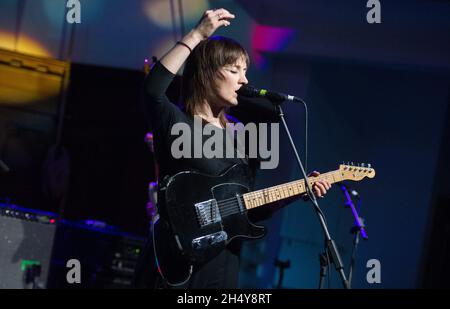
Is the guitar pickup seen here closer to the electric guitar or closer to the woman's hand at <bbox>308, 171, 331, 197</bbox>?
the electric guitar

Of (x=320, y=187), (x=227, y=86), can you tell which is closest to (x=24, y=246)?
(x=227, y=86)

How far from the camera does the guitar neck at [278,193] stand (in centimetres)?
315

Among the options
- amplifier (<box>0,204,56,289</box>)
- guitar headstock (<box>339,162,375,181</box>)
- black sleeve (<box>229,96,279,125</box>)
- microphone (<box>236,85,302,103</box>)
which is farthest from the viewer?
black sleeve (<box>229,96,279,125</box>)

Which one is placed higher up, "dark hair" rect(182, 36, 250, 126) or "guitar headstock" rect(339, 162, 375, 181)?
"dark hair" rect(182, 36, 250, 126)

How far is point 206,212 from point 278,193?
0.46 metres

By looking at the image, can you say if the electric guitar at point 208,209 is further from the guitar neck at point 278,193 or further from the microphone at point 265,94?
the microphone at point 265,94

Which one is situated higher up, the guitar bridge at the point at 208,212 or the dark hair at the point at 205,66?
the dark hair at the point at 205,66

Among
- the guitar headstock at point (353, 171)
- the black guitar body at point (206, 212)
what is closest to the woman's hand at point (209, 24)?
the black guitar body at point (206, 212)

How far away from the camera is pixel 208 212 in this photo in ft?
9.87

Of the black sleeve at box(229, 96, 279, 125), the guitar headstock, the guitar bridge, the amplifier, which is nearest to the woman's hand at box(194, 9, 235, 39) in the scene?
the guitar bridge

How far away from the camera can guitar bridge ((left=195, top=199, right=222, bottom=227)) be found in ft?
9.77

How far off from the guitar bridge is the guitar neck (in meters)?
0.17

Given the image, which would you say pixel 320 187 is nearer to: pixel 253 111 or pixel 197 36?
pixel 197 36
